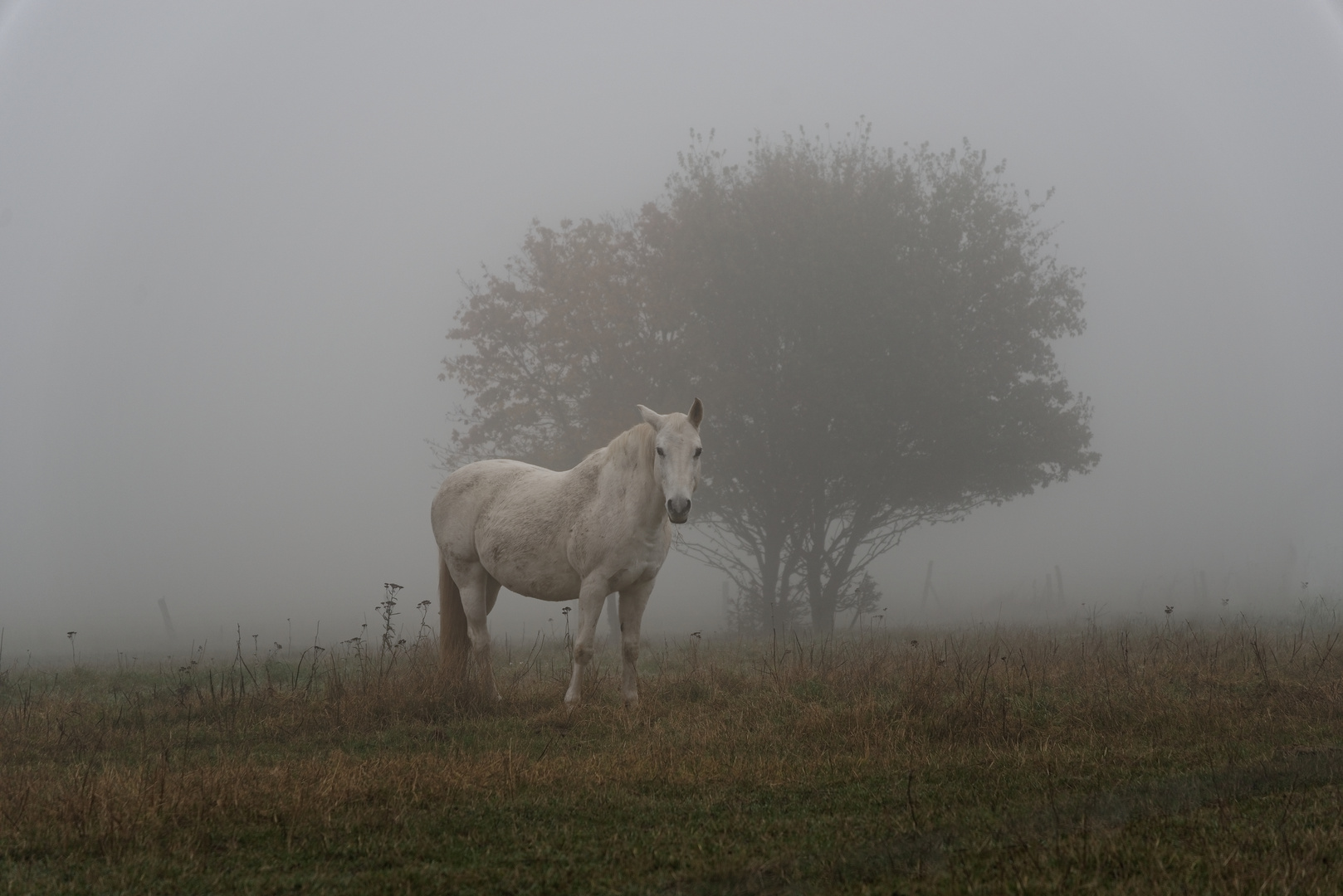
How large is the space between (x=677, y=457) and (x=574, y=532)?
1.58 meters

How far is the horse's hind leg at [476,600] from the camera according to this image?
32.1 feet

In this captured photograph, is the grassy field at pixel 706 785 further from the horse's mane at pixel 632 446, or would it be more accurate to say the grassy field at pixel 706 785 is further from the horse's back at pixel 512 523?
the horse's mane at pixel 632 446

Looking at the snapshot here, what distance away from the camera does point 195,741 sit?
7.34 meters

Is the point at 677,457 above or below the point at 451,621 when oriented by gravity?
above

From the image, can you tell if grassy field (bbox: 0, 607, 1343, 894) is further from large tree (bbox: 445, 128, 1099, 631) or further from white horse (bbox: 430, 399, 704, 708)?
large tree (bbox: 445, 128, 1099, 631)

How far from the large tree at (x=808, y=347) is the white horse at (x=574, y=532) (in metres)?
10.8

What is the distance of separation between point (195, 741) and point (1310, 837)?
25.2 ft

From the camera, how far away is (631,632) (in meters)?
9.07

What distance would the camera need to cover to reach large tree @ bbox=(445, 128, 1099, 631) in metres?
20.6

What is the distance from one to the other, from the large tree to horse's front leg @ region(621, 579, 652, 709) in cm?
1174

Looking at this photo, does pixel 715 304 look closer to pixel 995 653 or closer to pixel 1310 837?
pixel 995 653

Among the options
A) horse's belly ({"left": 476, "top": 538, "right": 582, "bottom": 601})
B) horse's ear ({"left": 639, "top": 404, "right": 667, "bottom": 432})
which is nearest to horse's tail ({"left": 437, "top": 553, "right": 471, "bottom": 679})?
horse's belly ({"left": 476, "top": 538, "right": 582, "bottom": 601})

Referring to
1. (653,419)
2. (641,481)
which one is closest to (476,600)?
(641,481)

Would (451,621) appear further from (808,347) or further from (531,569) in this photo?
(808,347)
